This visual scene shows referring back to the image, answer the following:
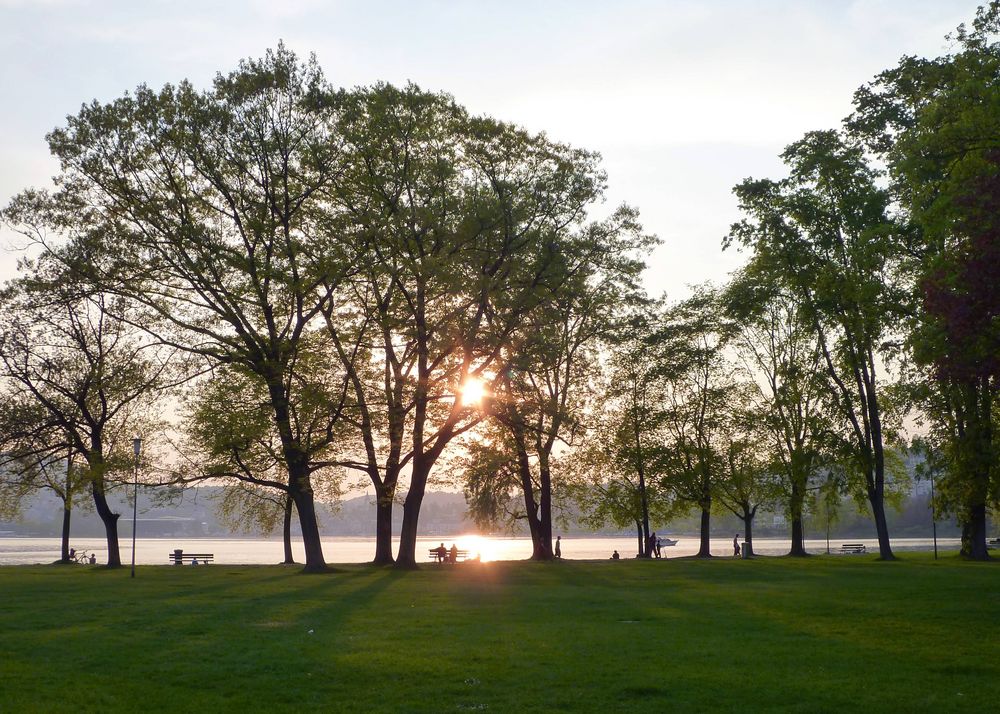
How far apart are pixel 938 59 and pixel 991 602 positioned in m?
22.4

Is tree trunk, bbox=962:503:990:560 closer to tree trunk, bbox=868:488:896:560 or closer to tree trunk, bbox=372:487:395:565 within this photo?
tree trunk, bbox=868:488:896:560

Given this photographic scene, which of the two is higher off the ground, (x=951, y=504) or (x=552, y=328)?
(x=552, y=328)

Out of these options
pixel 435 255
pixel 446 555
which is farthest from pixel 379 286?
pixel 446 555

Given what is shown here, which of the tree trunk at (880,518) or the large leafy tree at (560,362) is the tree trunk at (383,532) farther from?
the tree trunk at (880,518)

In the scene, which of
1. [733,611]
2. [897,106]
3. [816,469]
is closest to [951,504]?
[816,469]

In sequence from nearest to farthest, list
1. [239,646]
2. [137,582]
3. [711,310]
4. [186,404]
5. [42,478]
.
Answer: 1. [239,646]
2. [137,582]
3. [186,404]
4. [42,478]
5. [711,310]

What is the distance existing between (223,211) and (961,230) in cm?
3040

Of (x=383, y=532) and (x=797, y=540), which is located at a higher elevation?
(x=383, y=532)

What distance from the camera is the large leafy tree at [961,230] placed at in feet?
63.4

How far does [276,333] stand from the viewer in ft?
132

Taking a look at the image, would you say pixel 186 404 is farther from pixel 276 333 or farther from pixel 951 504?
pixel 951 504

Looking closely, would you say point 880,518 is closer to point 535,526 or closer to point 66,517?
point 535,526

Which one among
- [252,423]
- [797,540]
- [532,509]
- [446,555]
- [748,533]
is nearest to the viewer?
[252,423]

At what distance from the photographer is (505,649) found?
1639 cm
